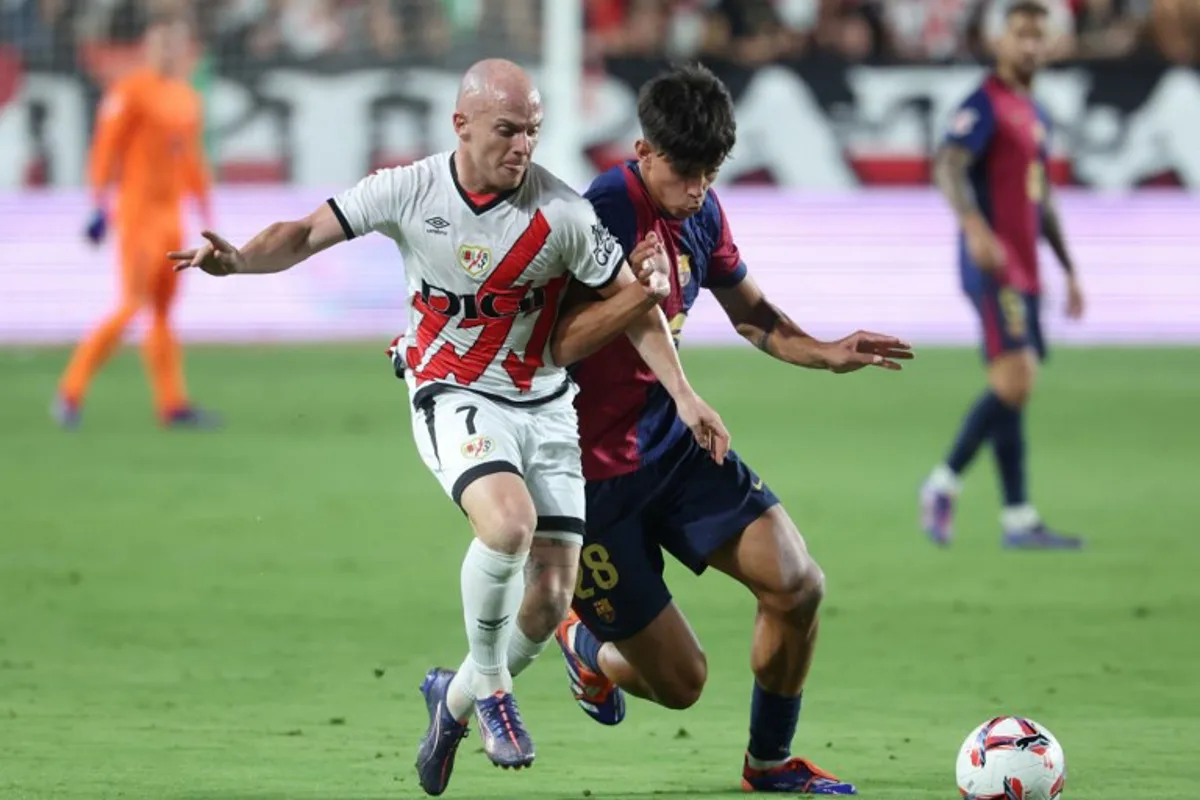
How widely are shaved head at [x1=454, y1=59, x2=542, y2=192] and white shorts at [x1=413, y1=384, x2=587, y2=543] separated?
59cm

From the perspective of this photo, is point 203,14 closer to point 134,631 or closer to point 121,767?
point 134,631

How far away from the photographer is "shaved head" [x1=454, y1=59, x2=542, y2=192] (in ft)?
18.2

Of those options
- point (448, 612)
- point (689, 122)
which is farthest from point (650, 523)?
point (448, 612)

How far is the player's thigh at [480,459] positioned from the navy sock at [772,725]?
2.89ft

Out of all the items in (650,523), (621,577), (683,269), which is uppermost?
(683,269)

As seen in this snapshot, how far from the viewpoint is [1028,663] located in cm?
768

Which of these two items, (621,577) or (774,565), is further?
(621,577)

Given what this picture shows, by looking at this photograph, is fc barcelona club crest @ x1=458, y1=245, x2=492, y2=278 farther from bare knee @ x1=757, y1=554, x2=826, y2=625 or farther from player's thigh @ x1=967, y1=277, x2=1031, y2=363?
player's thigh @ x1=967, y1=277, x2=1031, y2=363

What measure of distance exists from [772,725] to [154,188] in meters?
9.99

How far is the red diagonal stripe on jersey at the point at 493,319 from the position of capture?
566 cm

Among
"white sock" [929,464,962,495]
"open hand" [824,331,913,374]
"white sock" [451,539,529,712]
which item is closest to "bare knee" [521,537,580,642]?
"white sock" [451,539,529,712]

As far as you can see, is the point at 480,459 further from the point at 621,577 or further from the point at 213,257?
the point at 213,257

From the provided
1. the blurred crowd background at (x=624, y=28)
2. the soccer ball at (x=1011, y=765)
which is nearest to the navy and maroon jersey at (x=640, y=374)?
the soccer ball at (x=1011, y=765)

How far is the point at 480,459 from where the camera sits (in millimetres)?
5574
